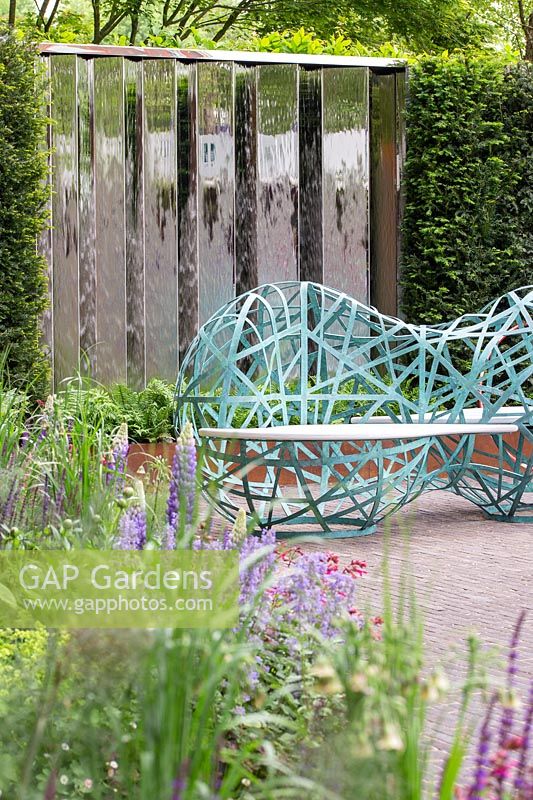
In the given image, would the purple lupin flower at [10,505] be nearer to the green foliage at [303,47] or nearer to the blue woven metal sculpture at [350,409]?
the blue woven metal sculpture at [350,409]

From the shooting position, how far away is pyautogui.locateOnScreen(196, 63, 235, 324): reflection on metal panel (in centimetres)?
943

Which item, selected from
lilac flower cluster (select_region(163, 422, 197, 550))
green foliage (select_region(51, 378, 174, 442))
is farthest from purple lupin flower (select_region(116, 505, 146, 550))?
green foliage (select_region(51, 378, 174, 442))

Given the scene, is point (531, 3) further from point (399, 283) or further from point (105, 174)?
point (105, 174)

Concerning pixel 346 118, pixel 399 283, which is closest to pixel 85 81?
pixel 346 118

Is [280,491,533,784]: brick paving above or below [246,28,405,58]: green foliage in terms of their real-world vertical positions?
below

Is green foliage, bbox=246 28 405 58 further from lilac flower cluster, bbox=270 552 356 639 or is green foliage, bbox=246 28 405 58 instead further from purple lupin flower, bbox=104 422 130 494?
lilac flower cluster, bbox=270 552 356 639

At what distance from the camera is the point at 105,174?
9219mm

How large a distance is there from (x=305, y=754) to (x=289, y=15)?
1350 centimetres

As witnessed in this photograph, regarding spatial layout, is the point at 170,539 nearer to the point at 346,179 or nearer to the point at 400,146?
the point at 346,179

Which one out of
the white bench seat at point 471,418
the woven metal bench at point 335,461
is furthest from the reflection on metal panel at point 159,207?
the white bench seat at point 471,418

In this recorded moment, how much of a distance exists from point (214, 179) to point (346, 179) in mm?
1181

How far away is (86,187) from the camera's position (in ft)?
30.1

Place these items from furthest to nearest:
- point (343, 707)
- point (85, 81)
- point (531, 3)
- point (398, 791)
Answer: point (531, 3) < point (85, 81) < point (343, 707) < point (398, 791)

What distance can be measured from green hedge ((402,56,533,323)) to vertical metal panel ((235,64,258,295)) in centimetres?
137
